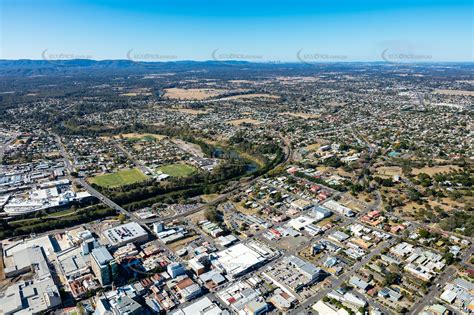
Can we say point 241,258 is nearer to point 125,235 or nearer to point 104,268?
point 104,268

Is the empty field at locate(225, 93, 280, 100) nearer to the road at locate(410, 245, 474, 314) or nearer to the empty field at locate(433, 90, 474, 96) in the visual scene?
the empty field at locate(433, 90, 474, 96)

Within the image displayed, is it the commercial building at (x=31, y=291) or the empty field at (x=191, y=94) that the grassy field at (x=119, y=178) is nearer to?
the commercial building at (x=31, y=291)

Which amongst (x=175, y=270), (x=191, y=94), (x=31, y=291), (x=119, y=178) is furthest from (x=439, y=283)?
(x=191, y=94)

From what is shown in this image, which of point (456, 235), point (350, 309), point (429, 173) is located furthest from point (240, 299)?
point (429, 173)

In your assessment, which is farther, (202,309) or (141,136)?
(141,136)

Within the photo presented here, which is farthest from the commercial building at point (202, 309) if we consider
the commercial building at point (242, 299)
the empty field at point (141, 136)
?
the empty field at point (141, 136)

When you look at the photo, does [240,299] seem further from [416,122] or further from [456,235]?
[416,122]
